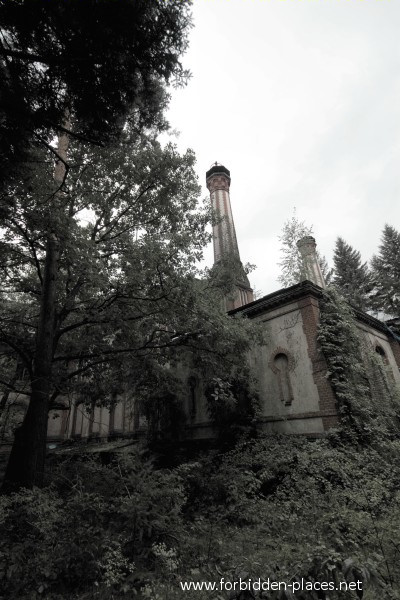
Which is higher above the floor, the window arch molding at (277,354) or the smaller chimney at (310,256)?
the smaller chimney at (310,256)

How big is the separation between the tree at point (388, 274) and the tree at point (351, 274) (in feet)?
2.94

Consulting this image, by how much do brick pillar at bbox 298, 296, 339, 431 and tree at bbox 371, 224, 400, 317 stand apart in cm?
2209

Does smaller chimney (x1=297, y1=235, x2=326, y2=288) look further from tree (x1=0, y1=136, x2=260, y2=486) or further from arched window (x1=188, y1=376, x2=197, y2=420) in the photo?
tree (x1=0, y1=136, x2=260, y2=486)

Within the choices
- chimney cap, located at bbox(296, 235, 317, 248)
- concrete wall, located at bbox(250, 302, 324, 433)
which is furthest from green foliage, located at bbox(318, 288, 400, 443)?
chimney cap, located at bbox(296, 235, 317, 248)

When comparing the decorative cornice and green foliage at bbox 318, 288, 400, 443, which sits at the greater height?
the decorative cornice

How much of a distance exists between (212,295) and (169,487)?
17.5ft

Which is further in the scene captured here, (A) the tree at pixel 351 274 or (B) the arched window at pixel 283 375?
(A) the tree at pixel 351 274

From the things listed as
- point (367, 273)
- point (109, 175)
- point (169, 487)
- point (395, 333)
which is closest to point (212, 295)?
point (109, 175)

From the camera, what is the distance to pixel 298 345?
487 inches

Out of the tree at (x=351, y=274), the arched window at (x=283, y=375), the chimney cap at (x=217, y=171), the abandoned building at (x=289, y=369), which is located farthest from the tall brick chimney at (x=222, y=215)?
the tree at (x=351, y=274)

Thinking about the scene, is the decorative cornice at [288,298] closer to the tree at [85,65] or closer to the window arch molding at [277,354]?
the window arch molding at [277,354]

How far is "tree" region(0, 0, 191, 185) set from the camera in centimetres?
388

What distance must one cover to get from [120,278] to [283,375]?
24.6 ft

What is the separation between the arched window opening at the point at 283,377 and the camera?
12039mm
